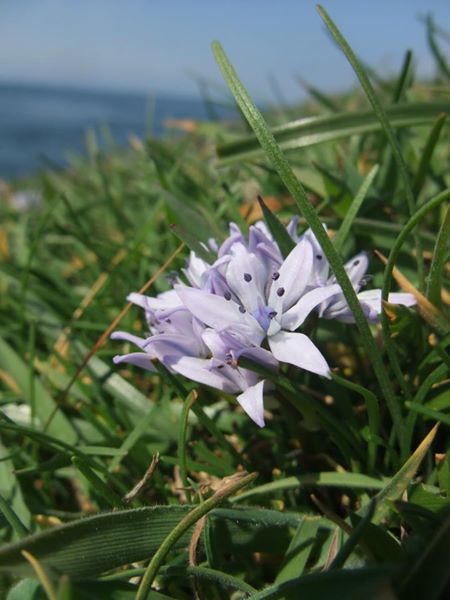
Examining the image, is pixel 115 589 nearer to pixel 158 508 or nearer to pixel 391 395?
pixel 158 508

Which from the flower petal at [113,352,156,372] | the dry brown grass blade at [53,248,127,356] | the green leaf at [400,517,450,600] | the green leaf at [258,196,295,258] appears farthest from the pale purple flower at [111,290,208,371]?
the dry brown grass blade at [53,248,127,356]

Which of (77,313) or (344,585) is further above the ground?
(77,313)

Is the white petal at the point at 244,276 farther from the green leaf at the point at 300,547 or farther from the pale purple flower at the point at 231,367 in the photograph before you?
the green leaf at the point at 300,547

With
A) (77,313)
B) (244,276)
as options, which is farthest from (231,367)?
(77,313)

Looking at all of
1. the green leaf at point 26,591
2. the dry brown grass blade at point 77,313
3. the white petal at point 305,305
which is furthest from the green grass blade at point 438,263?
the dry brown grass blade at point 77,313

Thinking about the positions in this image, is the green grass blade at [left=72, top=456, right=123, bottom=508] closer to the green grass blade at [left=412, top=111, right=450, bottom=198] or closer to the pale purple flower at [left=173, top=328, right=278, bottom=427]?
the pale purple flower at [left=173, top=328, right=278, bottom=427]

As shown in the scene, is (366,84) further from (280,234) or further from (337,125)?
(337,125)
